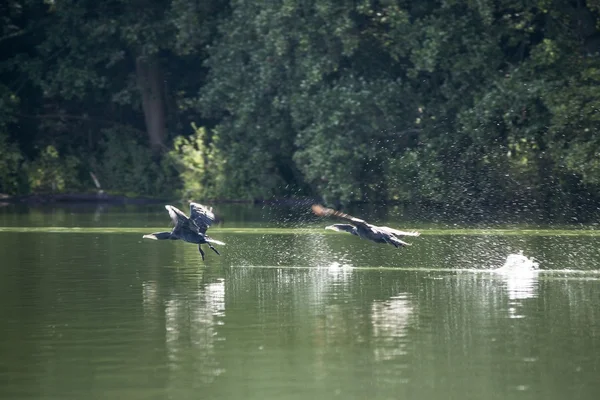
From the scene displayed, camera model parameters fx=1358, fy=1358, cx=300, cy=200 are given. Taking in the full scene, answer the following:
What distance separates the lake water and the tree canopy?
25.9 feet

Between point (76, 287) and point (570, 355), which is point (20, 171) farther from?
point (570, 355)

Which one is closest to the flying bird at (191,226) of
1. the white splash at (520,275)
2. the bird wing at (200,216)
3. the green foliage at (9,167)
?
the bird wing at (200,216)

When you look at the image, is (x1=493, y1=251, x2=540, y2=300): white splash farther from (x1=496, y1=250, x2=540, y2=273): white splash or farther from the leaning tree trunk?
the leaning tree trunk

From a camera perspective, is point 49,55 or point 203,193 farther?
point 49,55

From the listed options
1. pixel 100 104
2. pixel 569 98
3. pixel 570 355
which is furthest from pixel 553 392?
pixel 100 104

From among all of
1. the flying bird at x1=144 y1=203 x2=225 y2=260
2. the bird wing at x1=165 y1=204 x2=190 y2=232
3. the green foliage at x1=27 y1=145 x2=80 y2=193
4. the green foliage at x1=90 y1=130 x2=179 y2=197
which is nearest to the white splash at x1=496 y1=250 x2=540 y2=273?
the flying bird at x1=144 y1=203 x2=225 y2=260

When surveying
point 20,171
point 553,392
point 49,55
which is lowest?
point 553,392

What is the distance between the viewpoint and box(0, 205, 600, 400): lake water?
1223 cm

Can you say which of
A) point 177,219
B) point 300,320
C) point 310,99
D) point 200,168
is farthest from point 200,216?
point 200,168

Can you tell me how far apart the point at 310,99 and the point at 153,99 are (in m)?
11.1

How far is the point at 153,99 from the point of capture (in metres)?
49.7

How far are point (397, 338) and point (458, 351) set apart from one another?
98 centimetres

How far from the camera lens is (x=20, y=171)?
47.7 meters

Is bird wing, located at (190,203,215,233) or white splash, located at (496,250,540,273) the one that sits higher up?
bird wing, located at (190,203,215,233)
